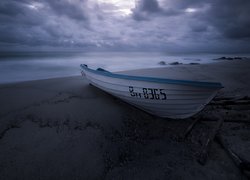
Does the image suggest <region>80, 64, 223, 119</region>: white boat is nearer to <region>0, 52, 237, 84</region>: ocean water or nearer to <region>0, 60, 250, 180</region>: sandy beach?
<region>0, 60, 250, 180</region>: sandy beach

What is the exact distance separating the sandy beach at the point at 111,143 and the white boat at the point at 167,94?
40 cm

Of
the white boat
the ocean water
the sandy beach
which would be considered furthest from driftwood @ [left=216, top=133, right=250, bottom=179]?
the ocean water

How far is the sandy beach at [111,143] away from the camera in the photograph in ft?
8.64

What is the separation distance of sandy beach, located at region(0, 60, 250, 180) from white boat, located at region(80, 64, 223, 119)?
401mm

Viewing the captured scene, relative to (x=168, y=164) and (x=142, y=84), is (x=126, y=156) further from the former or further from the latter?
(x=142, y=84)

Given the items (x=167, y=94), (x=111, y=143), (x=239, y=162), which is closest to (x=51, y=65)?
(x=111, y=143)

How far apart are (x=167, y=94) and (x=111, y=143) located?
1.83 m

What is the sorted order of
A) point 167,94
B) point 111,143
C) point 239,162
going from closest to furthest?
point 239,162 → point 111,143 → point 167,94

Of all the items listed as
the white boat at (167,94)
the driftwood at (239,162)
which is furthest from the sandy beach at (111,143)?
the white boat at (167,94)

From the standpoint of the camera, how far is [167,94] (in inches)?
145

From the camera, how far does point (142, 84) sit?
4.00 meters

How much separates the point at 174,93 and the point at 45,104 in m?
4.55

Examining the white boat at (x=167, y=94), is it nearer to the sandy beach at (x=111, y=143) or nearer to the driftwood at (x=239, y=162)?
the sandy beach at (x=111, y=143)

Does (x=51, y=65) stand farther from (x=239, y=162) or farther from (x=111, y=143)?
(x=239, y=162)
